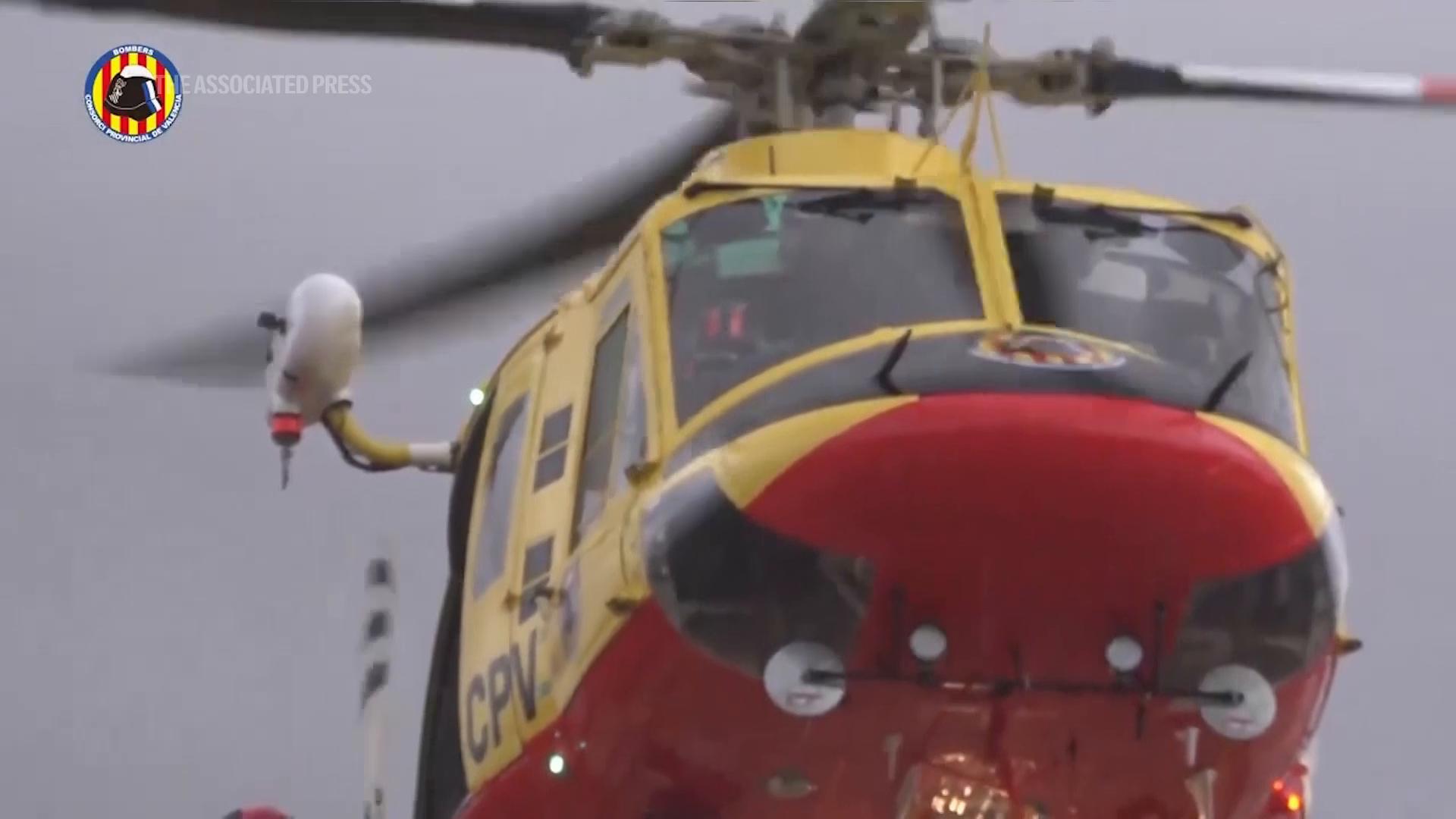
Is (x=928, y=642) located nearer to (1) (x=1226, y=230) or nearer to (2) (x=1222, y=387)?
(2) (x=1222, y=387)

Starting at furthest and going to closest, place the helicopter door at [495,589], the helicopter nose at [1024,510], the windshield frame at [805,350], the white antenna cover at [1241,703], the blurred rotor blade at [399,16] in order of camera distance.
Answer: the blurred rotor blade at [399,16] < the helicopter door at [495,589] < the windshield frame at [805,350] < the white antenna cover at [1241,703] < the helicopter nose at [1024,510]

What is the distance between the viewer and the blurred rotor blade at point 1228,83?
7.41m

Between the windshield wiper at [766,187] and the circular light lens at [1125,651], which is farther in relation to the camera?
the windshield wiper at [766,187]

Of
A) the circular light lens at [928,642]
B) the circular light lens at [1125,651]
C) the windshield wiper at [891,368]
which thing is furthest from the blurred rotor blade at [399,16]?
the circular light lens at [1125,651]

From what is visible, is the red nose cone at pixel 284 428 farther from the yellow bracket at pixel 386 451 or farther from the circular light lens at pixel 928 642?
the circular light lens at pixel 928 642

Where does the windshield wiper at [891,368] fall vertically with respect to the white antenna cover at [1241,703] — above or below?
above

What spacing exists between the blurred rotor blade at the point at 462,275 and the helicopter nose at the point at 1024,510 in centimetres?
275

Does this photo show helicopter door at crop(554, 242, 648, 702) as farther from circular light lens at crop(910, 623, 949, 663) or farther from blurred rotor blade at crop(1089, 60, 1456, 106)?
blurred rotor blade at crop(1089, 60, 1456, 106)

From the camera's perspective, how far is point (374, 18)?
673cm

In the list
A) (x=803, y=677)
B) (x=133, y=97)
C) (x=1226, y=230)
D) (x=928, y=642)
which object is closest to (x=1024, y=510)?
(x=928, y=642)

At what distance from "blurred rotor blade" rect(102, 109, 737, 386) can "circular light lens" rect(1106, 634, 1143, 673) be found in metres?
3.14

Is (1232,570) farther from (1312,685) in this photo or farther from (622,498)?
(622,498)

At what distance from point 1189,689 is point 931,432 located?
2.77ft

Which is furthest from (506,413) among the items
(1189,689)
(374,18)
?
(1189,689)
